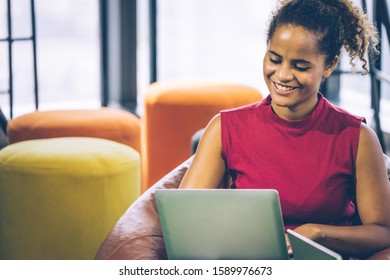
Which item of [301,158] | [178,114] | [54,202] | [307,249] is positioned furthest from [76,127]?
[307,249]

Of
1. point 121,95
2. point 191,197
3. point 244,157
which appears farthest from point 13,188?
point 121,95

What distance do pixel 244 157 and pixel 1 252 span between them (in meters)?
1.23

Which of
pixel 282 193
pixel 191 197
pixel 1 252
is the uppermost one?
pixel 191 197

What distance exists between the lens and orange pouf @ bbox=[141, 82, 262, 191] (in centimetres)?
407

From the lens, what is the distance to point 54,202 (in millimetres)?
2865

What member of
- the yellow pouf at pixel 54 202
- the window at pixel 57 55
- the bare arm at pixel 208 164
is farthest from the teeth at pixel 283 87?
the window at pixel 57 55

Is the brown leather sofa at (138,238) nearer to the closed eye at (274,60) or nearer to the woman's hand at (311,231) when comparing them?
the woman's hand at (311,231)

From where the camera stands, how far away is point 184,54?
5.79 meters

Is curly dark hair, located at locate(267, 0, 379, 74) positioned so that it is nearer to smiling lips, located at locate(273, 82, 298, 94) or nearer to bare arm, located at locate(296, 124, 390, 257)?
smiling lips, located at locate(273, 82, 298, 94)

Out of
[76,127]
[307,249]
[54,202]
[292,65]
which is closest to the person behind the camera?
[307,249]

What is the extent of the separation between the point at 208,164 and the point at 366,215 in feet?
1.50

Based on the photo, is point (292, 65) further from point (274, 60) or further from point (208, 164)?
point (208, 164)

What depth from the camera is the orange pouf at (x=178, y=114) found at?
4.07 meters
